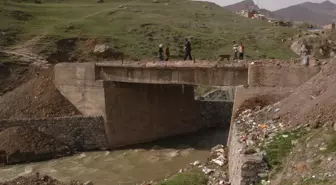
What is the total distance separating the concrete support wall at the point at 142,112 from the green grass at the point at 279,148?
684 inches

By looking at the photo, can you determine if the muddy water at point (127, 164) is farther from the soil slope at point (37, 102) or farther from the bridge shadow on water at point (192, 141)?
the soil slope at point (37, 102)

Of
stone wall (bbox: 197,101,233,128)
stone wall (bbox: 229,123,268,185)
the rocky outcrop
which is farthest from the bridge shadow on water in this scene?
the rocky outcrop

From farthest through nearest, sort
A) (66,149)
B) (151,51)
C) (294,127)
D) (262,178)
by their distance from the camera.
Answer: (151,51) → (66,149) → (294,127) → (262,178)

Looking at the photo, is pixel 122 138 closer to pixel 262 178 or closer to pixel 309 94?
pixel 309 94

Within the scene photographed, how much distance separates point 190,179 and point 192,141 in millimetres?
15528

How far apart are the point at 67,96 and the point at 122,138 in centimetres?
500

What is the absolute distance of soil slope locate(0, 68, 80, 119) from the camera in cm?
3083

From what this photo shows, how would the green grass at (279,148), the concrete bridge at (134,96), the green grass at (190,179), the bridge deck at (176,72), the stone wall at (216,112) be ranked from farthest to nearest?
the stone wall at (216,112) < the concrete bridge at (134,96) < the bridge deck at (176,72) < the green grass at (190,179) < the green grass at (279,148)

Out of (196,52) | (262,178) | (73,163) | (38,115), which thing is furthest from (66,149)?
(196,52)

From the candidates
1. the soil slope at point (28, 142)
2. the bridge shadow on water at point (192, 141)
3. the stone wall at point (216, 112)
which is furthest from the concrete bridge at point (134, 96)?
the soil slope at point (28, 142)

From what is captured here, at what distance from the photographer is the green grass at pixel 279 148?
12.1 meters

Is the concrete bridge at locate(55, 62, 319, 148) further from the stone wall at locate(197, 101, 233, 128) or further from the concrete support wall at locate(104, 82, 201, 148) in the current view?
the stone wall at locate(197, 101, 233, 128)

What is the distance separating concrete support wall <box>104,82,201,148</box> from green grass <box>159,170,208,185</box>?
14.3 meters

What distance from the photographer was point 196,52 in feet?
151
